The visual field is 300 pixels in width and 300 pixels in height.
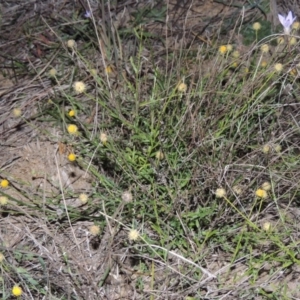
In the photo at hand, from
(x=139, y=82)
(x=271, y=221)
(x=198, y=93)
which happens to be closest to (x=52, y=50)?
(x=139, y=82)

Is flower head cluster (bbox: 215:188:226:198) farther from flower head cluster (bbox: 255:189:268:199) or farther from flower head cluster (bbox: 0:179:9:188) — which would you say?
flower head cluster (bbox: 0:179:9:188)

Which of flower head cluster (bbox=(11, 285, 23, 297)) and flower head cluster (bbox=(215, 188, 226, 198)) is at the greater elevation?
flower head cluster (bbox=(215, 188, 226, 198))

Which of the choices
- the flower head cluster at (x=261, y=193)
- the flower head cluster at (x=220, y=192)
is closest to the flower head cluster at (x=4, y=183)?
the flower head cluster at (x=220, y=192)

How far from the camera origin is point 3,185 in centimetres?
220

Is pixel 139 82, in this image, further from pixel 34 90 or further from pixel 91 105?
pixel 34 90

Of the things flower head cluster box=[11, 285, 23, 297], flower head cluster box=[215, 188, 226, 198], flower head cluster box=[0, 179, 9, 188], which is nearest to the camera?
flower head cluster box=[11, 285, 23, 297]

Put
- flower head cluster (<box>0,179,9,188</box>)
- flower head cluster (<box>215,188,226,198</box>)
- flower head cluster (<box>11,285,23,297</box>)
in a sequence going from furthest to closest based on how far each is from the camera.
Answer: flower head cluster (<box>0,179,9,188</box>)
flower head cluster (<box>215,188,226,198</box>)
flower head cluster (<box>11,285,23,297</box>)

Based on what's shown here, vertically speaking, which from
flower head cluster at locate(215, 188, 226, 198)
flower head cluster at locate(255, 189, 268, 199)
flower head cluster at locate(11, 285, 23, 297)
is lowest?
flower head cluster at locate(11, 285, 23, 297)

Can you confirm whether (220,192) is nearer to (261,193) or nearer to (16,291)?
(261,193)

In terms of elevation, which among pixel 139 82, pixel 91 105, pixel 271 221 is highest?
pixel 139 82

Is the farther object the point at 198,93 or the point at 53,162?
the point at 53,162

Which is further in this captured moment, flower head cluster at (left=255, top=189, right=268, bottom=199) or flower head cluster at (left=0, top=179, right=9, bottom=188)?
flower head cluster at (left=0, top=179, right=9, bottom=188)

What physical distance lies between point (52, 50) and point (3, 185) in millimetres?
749

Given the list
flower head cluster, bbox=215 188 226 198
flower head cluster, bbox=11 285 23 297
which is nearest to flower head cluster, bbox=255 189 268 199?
flower head cluster, bbox=215 188 226 198
